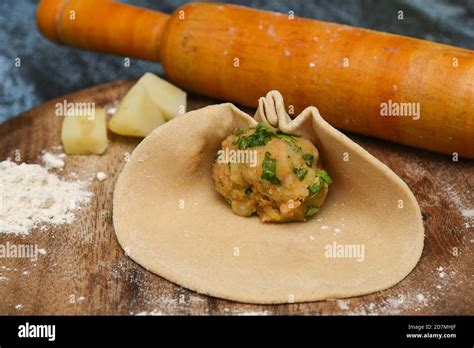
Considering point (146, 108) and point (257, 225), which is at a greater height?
point (146, 108)

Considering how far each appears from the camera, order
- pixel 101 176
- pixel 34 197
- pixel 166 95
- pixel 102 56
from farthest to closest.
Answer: pixel 102 56 → pixel 166 95 → pixel 101 176 → pixel 34 197

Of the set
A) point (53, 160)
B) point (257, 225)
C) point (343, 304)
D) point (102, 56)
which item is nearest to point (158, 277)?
point (257, 225)

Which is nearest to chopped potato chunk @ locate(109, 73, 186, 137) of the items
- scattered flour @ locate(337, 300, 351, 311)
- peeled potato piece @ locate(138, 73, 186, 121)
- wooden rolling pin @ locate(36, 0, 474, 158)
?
peeled potato piece @ locate(138, 73, 186, 121)

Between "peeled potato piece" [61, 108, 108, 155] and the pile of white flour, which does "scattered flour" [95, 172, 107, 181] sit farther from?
"peeled potato piece" [61, 108, 108, 155]

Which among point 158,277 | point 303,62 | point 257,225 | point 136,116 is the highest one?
point 303,62

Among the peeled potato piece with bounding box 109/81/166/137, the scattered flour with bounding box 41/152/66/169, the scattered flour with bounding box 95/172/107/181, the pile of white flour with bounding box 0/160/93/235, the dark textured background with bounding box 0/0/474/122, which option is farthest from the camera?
the dark textured background with bounding box 0/0/474/122

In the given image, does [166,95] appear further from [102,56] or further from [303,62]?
[102,56]

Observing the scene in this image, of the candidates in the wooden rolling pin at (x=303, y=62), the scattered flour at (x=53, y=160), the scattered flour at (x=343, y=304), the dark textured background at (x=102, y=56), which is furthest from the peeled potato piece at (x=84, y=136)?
the scattered flour at (x=343, y=304)
